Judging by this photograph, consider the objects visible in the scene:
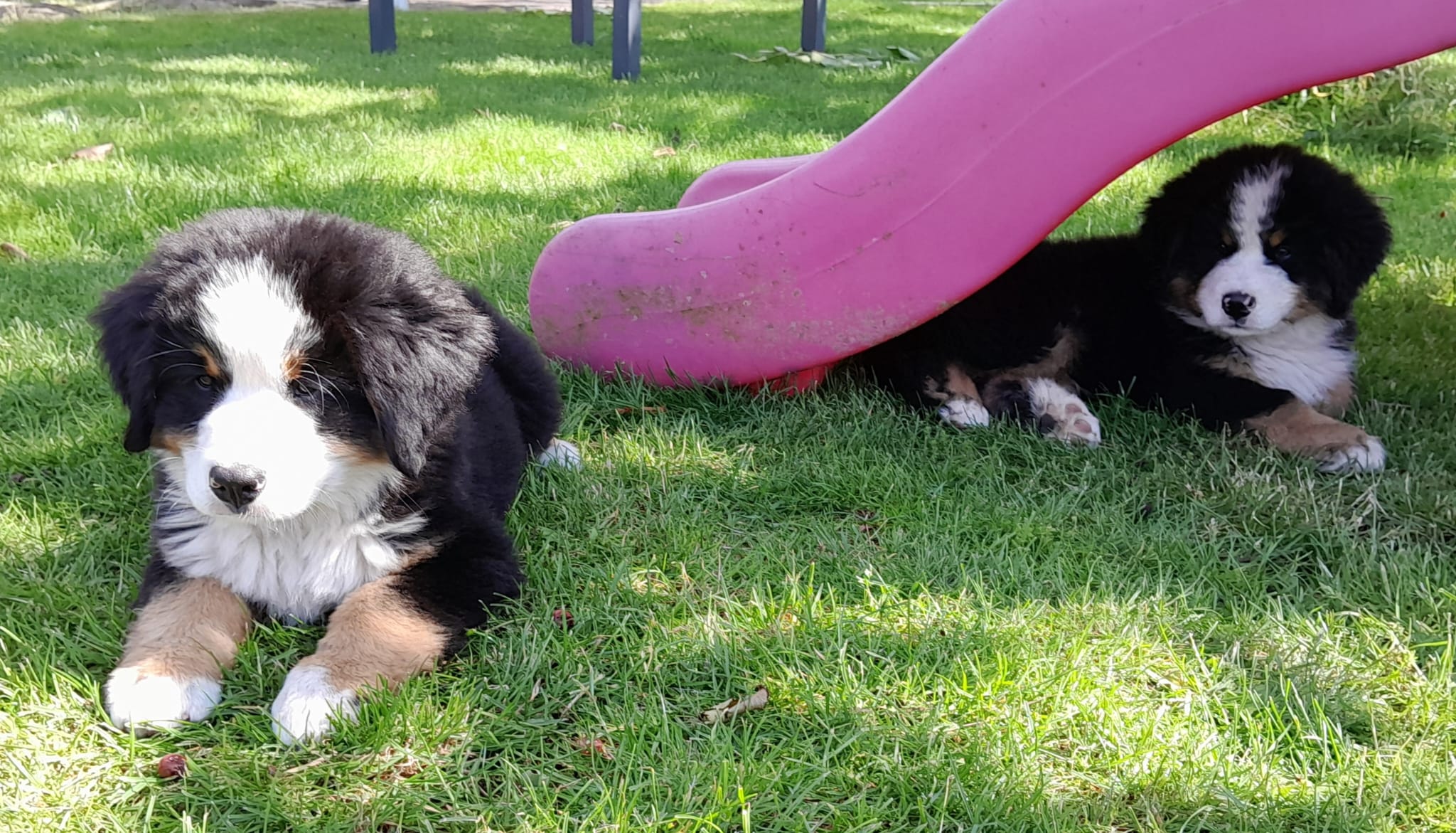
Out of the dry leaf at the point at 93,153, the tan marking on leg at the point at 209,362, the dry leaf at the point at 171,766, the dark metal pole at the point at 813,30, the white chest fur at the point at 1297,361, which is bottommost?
the dry leaf at the point at 171,766

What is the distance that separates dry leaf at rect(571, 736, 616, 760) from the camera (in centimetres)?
172

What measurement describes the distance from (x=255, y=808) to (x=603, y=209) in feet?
11.7

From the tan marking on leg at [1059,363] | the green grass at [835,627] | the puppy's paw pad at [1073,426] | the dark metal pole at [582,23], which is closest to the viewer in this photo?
the green grass at [835,627]

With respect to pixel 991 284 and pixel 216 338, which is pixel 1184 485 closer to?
pixel 991 284

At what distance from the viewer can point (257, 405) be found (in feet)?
5.80

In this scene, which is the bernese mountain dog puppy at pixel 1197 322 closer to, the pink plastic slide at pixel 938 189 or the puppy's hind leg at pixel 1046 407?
the puppy's hind leg at pixel 1046 407

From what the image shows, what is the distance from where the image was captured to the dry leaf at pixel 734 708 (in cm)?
181

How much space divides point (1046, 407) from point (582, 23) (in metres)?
8.92

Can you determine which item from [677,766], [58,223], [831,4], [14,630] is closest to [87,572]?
[14,630]

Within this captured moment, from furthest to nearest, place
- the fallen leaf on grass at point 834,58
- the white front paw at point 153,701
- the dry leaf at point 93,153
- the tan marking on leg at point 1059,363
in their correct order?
1. the fallen leaf on grass at point 834,58
2. the dry leaf at point 93,153
3. the tan marking on leg at point 1059,363
4. the white front paw at point 153,701

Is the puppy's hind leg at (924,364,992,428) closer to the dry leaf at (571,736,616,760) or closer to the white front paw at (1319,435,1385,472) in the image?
the white front paw at (1319,435,1385,472)

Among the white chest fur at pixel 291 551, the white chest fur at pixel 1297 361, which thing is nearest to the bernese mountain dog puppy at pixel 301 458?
the white chest fur at pixel 291 551

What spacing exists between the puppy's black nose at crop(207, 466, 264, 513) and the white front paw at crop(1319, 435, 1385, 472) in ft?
8.31

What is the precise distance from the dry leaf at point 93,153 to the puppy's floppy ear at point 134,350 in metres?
3.99
